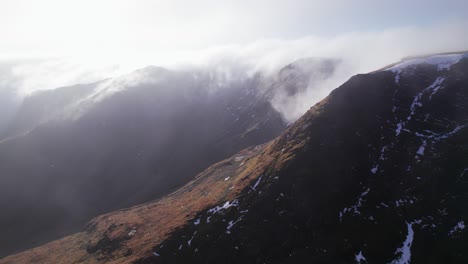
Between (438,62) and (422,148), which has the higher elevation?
(438,62)

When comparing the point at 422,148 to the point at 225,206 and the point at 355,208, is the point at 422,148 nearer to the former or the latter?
the point at 355,208

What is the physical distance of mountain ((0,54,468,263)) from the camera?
198 feet

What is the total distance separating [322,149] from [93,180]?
525 ft

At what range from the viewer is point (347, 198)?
6994 centimetres

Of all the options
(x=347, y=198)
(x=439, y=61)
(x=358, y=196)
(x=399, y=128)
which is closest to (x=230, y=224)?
(x=347, y=198)

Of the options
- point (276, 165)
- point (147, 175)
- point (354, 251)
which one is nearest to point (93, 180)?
point (147, 175)

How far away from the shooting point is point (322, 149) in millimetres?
82562

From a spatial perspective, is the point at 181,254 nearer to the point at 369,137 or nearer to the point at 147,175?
the point at 369,137

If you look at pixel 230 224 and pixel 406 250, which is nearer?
pixel 406 250

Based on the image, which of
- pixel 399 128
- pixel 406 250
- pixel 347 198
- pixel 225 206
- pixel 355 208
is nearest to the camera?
pixel 406 250

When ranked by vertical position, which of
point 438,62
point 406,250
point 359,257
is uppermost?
point 438,62

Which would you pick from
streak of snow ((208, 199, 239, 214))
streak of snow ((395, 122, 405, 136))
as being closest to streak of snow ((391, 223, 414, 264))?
streak of snow ((395, 122, 405, 136))

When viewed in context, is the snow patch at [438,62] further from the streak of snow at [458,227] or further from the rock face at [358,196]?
the streak of snow at [458,227]

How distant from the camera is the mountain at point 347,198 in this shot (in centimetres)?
6050
